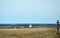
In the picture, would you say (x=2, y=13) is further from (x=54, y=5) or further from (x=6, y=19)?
(x=54, y=5)

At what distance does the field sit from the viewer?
206cm

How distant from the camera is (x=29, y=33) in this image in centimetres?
211

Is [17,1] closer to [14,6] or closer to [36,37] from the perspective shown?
[14,6]

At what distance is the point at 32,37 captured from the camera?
2109 mm

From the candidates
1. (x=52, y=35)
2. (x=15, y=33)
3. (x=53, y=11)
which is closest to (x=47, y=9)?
(x=53, y=11)

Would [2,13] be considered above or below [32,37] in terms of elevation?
above

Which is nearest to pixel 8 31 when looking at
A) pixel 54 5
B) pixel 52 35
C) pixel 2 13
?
pixel 2 13

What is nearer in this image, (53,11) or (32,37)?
(32,37)

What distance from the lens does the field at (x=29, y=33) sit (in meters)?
2.06

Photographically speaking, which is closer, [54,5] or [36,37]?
[36,37]

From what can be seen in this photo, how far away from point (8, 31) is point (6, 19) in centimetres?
25

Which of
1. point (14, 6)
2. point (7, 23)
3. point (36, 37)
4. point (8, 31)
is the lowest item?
point (36, 37)

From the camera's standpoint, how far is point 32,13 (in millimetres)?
2223

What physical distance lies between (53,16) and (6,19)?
3.16ft
